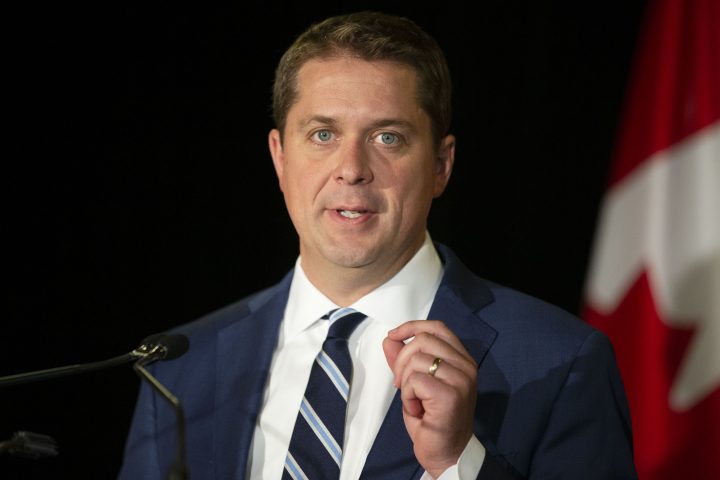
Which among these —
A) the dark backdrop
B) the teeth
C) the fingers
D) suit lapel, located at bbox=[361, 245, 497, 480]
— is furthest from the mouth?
the dark backdrop

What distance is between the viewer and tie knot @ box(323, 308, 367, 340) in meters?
2.12

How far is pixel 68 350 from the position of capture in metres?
3.09

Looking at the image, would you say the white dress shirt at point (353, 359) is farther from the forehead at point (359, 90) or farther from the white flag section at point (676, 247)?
the white flag section at point (676, 247)

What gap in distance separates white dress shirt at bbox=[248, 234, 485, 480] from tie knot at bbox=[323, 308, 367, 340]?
0.01 meters

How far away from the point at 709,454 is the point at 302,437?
1594 mm

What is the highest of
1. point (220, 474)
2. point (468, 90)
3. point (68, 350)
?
point (468, 90)

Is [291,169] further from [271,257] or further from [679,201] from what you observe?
[679,201]

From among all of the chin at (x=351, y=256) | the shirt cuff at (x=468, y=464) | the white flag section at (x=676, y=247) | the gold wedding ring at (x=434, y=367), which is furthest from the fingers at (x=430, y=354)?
the white flag section at (x=676, y=247)

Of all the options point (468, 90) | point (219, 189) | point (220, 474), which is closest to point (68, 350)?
point (219, 189)

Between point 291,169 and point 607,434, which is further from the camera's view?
point 291,169

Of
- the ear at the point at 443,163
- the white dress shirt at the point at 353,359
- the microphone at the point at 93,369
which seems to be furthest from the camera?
the ear at the point at 443,163

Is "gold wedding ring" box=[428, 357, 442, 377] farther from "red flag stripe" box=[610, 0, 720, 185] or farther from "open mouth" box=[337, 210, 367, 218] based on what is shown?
"red flag stripe" box=[610, 0, 720, 185]

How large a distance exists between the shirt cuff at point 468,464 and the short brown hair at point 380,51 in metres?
0.76

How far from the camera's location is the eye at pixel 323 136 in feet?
6.98
